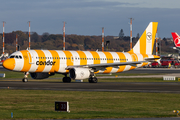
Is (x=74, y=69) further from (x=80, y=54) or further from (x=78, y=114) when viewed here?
(x=78, y=114)

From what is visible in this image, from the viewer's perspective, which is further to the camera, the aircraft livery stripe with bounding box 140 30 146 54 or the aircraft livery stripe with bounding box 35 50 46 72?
the aircraft livery stripe with bounding box 140 30 146 54

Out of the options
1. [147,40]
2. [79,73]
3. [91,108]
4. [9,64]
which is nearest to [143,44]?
[147,40]

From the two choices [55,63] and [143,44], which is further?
[143,44]

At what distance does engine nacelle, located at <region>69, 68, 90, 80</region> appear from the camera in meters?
53.0

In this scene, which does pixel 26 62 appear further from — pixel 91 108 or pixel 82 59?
pixel 91 108

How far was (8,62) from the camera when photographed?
170 ft

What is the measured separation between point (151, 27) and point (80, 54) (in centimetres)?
1714

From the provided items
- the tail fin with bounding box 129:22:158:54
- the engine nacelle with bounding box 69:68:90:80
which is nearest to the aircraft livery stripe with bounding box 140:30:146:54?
the tail fin with bounding box 129:22:158:54

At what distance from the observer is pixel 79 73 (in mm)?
53250

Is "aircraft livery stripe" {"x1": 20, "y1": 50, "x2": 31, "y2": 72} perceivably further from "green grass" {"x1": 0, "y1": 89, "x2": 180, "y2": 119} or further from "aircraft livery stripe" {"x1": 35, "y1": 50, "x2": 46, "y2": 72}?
"green grass" {"x1": 0, "y1": 89, "x2": 180, "y2": 119}

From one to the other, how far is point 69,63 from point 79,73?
3.71 meters

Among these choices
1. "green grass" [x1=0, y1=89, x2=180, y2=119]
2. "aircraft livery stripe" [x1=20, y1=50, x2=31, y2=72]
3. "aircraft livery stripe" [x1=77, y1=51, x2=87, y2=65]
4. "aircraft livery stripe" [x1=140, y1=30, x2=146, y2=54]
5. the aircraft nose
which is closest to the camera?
"green grass" [x1=0, y1=89, x2=180, y2=119]

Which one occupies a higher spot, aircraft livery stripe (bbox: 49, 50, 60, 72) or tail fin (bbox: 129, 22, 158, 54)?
tail fin (bbox: 129, 22, 158, 54)

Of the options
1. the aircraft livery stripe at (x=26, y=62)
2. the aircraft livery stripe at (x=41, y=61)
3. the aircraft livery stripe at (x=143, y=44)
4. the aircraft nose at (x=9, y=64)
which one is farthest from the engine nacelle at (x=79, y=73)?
the aircraft livery stripe at (x=143, y=44)
